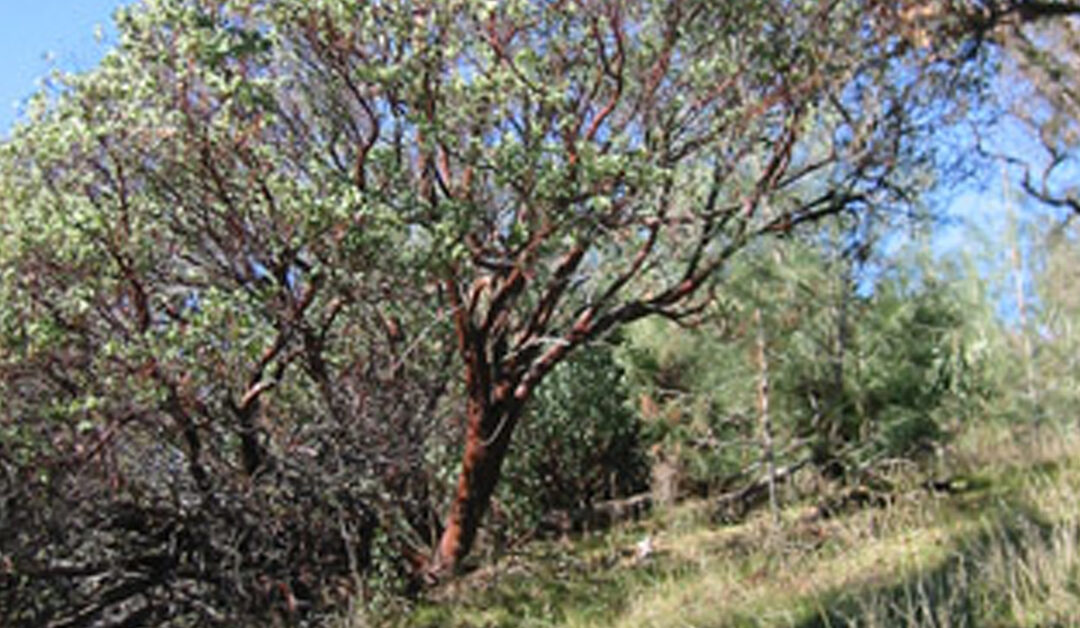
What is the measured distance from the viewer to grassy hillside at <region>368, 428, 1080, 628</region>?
15.2ft

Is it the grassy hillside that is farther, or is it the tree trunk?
the tree trunk

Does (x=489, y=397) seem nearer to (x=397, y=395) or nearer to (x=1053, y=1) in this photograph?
(x=397, y=395)

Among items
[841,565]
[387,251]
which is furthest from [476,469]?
[841,565]

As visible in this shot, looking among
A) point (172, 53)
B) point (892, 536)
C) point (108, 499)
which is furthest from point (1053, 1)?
point (108, 499)

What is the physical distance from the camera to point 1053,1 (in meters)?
7.50

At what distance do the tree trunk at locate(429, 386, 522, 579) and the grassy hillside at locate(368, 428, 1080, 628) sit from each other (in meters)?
0.31

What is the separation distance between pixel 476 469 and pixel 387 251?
6.57 feet

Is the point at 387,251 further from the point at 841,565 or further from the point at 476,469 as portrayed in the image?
the point at 841,565

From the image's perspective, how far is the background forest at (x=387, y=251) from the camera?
6.80 m

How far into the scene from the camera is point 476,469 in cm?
838

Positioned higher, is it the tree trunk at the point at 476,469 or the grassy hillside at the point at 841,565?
the tree trunk at the point at 476,469

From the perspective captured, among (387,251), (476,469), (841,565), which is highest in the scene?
A: (387,251)

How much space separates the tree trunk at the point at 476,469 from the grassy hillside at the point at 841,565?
307 mm

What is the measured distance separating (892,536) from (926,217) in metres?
2.92
